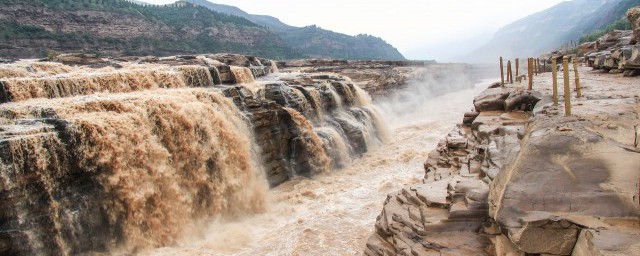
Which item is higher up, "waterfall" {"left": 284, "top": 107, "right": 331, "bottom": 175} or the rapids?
"waterfall" {"left": 284, "top": 107, "right": 331, "bottom": 175}

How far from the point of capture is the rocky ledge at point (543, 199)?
4219 millimetres

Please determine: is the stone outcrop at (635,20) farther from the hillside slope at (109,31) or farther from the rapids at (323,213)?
the hillside slope at (109,31)

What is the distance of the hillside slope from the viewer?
43938 millimetres

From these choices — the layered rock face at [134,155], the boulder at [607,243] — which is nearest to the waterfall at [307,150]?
the layered rock face at [134,155]

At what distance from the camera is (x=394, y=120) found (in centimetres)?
2803

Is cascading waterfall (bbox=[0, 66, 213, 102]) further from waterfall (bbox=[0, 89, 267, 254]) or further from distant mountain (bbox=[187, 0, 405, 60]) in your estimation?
distant mountain (bbox=[187, 0, 405, 60])

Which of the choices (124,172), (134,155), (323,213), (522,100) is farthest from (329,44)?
(124,172)

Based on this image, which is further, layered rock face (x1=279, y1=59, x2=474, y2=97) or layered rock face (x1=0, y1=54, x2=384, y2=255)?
layered rock face (x1=279, y1=59, x2=474, y2=97)

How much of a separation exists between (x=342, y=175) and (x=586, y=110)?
899 cm

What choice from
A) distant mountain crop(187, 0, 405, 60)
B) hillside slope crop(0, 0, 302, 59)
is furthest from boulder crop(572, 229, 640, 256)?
distant mountain crop(187, 0, 405, 60)

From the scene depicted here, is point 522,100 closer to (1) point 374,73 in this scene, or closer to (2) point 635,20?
(2) point 635,20

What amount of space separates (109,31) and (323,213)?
56.1 m

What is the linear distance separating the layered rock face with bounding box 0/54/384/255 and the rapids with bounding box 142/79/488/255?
1.65 ft

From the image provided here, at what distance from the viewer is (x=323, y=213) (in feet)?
34.7
